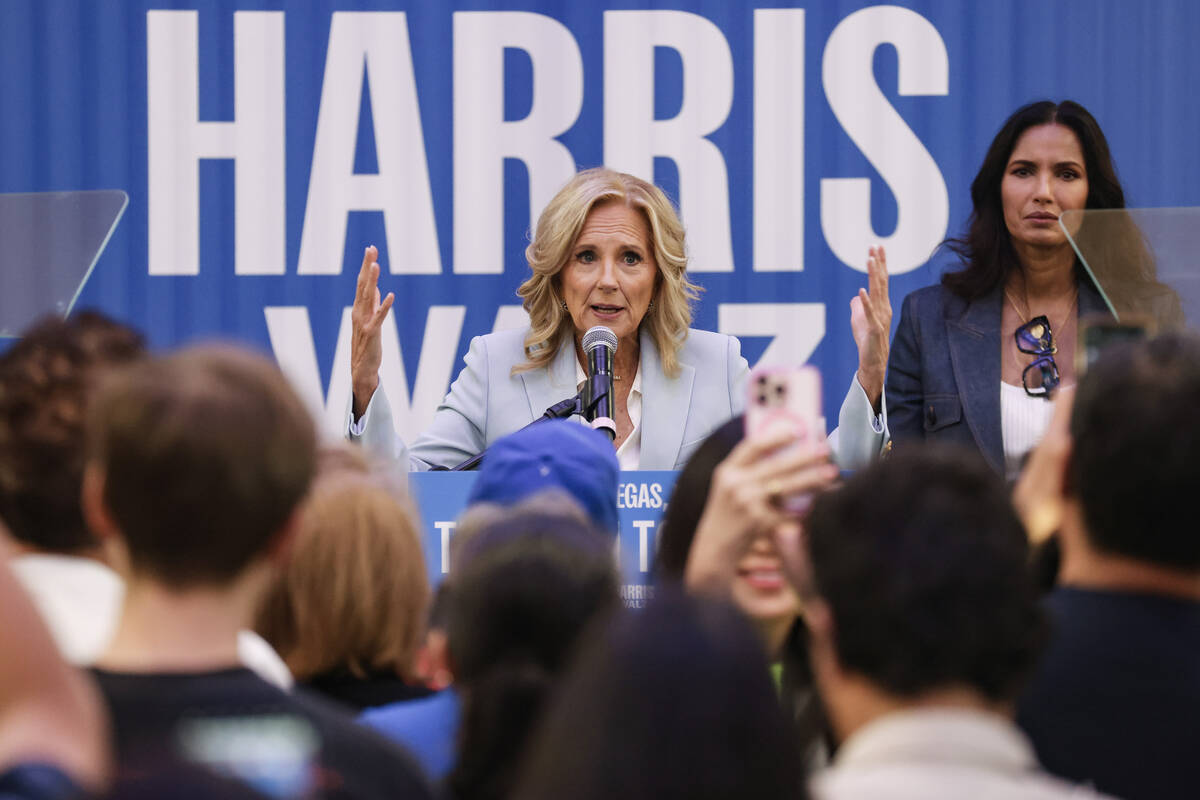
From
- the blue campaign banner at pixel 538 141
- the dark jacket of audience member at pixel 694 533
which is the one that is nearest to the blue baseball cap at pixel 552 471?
the dark jacket of audience member at pixel 694 533

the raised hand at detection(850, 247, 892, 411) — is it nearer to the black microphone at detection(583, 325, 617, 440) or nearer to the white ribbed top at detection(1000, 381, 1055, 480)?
the white ribbed top at detection(1000, 381, 1055, 480)

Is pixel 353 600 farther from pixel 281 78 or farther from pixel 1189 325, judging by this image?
pixel 281 78

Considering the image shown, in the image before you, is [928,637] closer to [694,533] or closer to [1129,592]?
[1129,592]

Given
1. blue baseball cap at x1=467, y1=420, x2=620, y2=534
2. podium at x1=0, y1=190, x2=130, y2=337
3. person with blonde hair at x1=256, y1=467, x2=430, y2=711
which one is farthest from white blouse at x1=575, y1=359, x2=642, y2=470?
person with blonde hair at x1=256, y1=467, x2=430, y2=711

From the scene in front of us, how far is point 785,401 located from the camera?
177cm

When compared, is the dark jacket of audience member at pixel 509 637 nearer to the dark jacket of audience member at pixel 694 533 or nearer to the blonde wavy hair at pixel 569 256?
the dark jacket of audience member at pixel 694 533

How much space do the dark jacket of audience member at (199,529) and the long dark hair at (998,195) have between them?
307 cm

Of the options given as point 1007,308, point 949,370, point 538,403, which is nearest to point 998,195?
point 1007,308

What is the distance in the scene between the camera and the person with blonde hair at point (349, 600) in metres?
1.79

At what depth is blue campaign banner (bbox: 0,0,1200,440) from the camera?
18.1 ft

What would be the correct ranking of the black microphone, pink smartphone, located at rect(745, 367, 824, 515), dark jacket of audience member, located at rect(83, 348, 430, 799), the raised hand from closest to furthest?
dark jacket of audience member, located at rect(83, 348, 430, 799), pink smartphone, located at rect(745, 367, 824, 515), the black microphone, the raised hand

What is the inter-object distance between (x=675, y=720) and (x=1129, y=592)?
783 millimetres

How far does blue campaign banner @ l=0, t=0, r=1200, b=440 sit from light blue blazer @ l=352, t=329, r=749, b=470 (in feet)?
5.02

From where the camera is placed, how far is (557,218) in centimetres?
406
